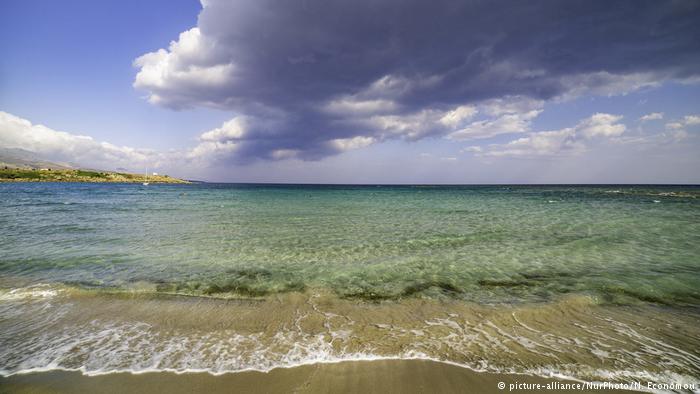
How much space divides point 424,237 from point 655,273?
8.02 meters

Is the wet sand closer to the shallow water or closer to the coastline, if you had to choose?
the shallow water

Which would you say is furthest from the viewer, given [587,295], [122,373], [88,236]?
[88,236]

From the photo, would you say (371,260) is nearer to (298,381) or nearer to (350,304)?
(350,304)

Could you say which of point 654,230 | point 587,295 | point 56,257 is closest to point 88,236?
point 56,257

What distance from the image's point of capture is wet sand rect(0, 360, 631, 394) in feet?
12.5

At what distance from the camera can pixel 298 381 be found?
3.94 metres

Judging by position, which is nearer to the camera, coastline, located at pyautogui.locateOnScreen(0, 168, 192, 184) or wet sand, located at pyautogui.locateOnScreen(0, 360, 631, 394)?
wet sand, located at pyautogui.locateOnScreen(0, 360, 631, 394)

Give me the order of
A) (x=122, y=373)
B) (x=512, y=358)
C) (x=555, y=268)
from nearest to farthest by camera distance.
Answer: (x=122, y=373) < (x=512, y=358) < (x=555, y=268)

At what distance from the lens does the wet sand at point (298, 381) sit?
3.80 metres

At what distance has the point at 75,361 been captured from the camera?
4.40 metres

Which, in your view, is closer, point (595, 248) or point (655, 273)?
point (655, 273)

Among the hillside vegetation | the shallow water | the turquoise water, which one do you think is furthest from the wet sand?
the hillside vegetation

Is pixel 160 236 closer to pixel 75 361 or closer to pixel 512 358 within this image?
pixel 75 361

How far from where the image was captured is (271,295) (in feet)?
23.4
